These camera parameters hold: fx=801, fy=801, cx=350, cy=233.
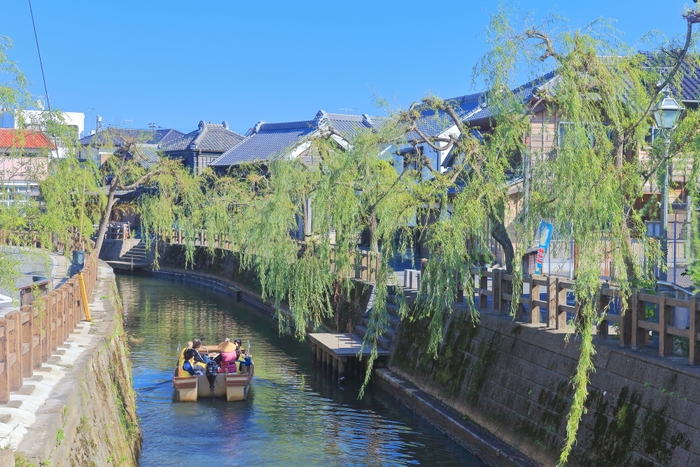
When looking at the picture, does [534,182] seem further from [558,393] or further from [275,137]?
[275,137]

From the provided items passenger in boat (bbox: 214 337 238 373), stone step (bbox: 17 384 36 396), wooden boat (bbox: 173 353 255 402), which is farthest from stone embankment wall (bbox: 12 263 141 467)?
passenger in boat (bbox: 214 337 238 373)

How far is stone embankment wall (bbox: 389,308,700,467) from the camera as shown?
1009 centimetres

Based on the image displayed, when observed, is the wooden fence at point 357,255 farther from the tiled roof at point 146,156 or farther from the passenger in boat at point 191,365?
the tiled roof at point 146,156

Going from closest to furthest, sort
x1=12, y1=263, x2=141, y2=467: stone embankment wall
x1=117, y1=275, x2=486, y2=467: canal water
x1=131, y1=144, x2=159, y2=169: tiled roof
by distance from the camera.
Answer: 1. x1=12, y1=263, x2=141, y2=467: stone embankment wall
2. x1=117, y1=275, x2=486, y2=467: canal water
3. x1=131, y1=144, x2=159, y2=169: tiled roof

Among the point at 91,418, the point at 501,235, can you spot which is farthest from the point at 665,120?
the point at 91,418

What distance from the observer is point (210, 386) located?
18172 millimetres

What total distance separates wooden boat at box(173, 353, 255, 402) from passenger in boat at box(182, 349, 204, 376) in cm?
10

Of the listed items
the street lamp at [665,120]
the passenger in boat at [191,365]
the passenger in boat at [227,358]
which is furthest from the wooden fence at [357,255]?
the street lamp at [665,120]

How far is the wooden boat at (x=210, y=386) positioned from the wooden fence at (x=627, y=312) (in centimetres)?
596

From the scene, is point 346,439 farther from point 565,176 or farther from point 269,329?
point 269,329

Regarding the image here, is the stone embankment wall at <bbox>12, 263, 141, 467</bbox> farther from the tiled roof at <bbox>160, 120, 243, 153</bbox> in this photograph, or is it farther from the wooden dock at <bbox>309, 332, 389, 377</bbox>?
the tiled roof at <bbox>160, 120, 243, 153</bbox>

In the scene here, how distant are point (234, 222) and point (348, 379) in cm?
1784

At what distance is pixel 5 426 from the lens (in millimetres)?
8219

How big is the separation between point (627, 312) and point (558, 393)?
5.73 feet
